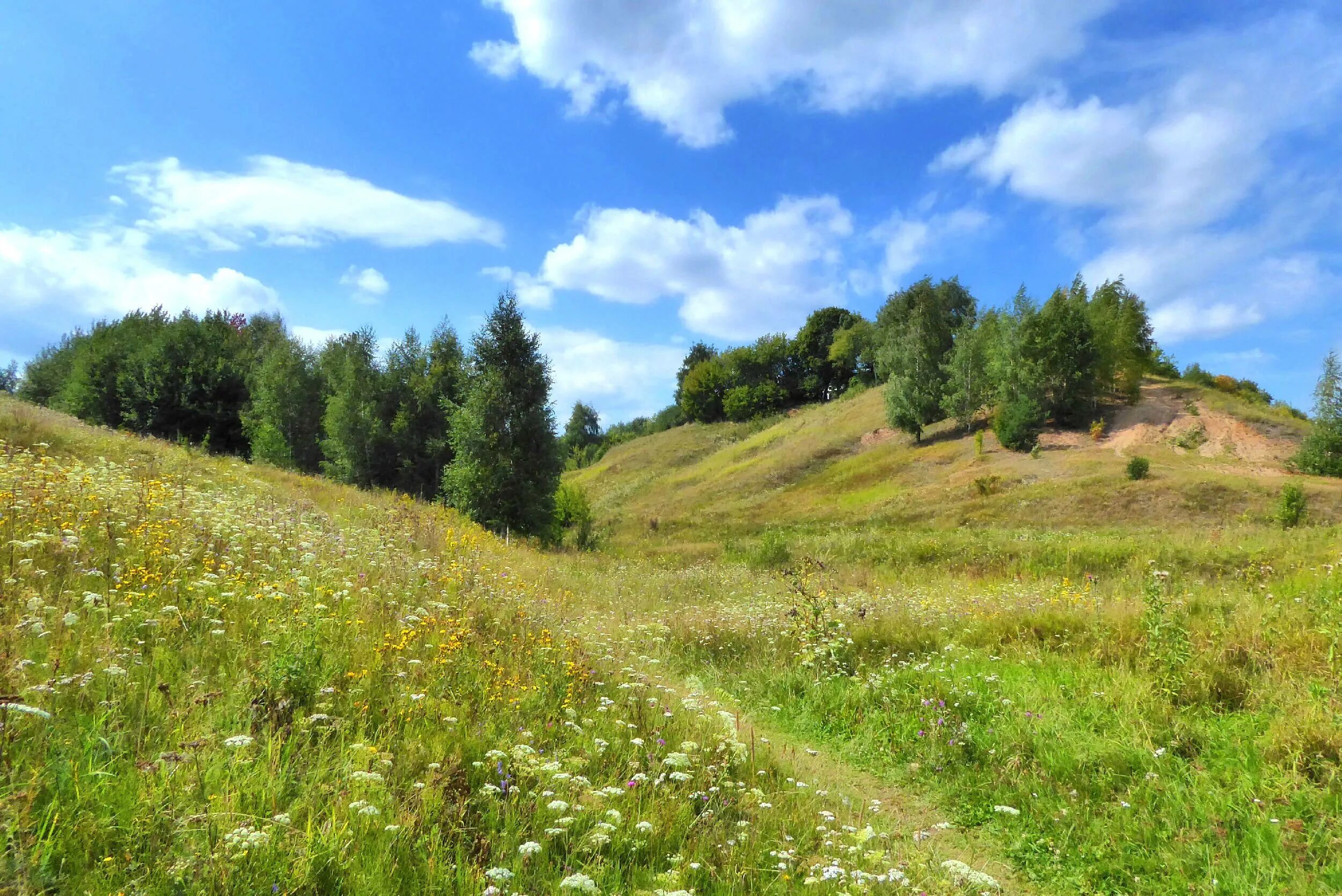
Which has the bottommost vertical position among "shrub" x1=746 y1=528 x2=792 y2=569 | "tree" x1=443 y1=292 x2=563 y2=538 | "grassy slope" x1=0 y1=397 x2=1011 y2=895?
"grassy slope" x1=0 y1=397 x2=1011 y2=895

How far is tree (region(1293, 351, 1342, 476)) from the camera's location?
1209 inches

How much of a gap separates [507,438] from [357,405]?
13580mm

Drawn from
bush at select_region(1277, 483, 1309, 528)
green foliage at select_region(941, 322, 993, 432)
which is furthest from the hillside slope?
green foliage at select_region(941, 322, 993, 432)

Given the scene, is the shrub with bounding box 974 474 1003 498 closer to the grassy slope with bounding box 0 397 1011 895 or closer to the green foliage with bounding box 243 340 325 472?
the grassy slope with bounding box 0 397 1011 895

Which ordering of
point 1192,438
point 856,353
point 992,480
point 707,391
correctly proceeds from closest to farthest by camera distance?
point 992,480 < point 1192,438 < point 856,353 < point 707,391

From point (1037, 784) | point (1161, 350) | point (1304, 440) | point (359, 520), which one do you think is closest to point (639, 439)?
Answer: point (1161, 350)

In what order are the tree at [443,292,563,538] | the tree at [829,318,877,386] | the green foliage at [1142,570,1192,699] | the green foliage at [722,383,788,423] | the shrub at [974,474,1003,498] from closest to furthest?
the green foliage at [1142,570,1192,699] < the tree at [443,292,563,538] < the shrub at [974,474,1003,498] < the tree at [829,318,877,386] < the green foliage at [722,383,788,423]

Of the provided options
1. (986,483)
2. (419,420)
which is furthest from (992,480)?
(419,420)

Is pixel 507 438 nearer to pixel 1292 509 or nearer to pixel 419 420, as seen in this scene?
pixel 419 420

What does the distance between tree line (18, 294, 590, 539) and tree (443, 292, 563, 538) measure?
0.05 meters

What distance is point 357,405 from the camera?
32344 mm

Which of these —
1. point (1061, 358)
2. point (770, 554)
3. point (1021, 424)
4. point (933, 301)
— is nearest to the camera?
point (770, 554)

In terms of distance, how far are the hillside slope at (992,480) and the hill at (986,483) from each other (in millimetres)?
107

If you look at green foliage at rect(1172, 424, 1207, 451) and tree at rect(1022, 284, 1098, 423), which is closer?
green foliage at rect(1172, 424, 1207, 451)
